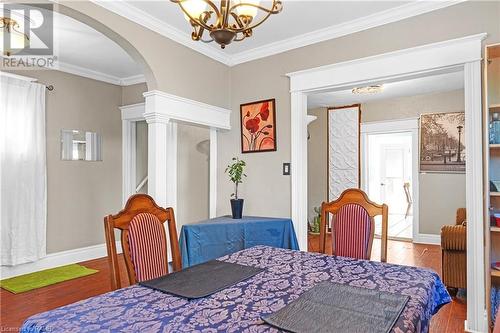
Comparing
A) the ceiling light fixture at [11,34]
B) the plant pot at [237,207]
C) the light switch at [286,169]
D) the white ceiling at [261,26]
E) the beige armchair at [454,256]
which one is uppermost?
the white ceiling at [261,26]

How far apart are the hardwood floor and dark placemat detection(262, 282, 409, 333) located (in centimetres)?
167

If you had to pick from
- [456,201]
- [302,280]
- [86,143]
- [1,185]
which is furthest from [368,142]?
[1,185]

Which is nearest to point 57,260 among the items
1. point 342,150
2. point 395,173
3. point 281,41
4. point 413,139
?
point 281,41

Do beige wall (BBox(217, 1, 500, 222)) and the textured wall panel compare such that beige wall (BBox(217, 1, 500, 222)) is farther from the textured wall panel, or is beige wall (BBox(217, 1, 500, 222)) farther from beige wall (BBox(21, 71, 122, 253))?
the textured wall panel

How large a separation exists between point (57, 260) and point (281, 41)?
3.80m

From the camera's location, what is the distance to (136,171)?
196 inches

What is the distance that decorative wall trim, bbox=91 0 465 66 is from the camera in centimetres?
251

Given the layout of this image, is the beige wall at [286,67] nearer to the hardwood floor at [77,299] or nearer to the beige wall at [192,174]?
the beige wall at [192,174]

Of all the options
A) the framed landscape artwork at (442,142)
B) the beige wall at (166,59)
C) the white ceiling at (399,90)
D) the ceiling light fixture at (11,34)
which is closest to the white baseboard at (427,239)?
the framed landscape artwork at (442,142)

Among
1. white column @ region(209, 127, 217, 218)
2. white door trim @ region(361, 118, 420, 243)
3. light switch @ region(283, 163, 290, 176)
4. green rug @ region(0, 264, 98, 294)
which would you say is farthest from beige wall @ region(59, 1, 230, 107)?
white door trim @ region(361, 118, 420, 243)

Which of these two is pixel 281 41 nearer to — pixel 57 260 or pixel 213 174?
pixel 213 174

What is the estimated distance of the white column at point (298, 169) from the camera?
10.4 ft

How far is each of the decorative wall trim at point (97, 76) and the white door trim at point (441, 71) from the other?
102 inches

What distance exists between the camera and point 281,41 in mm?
3236
